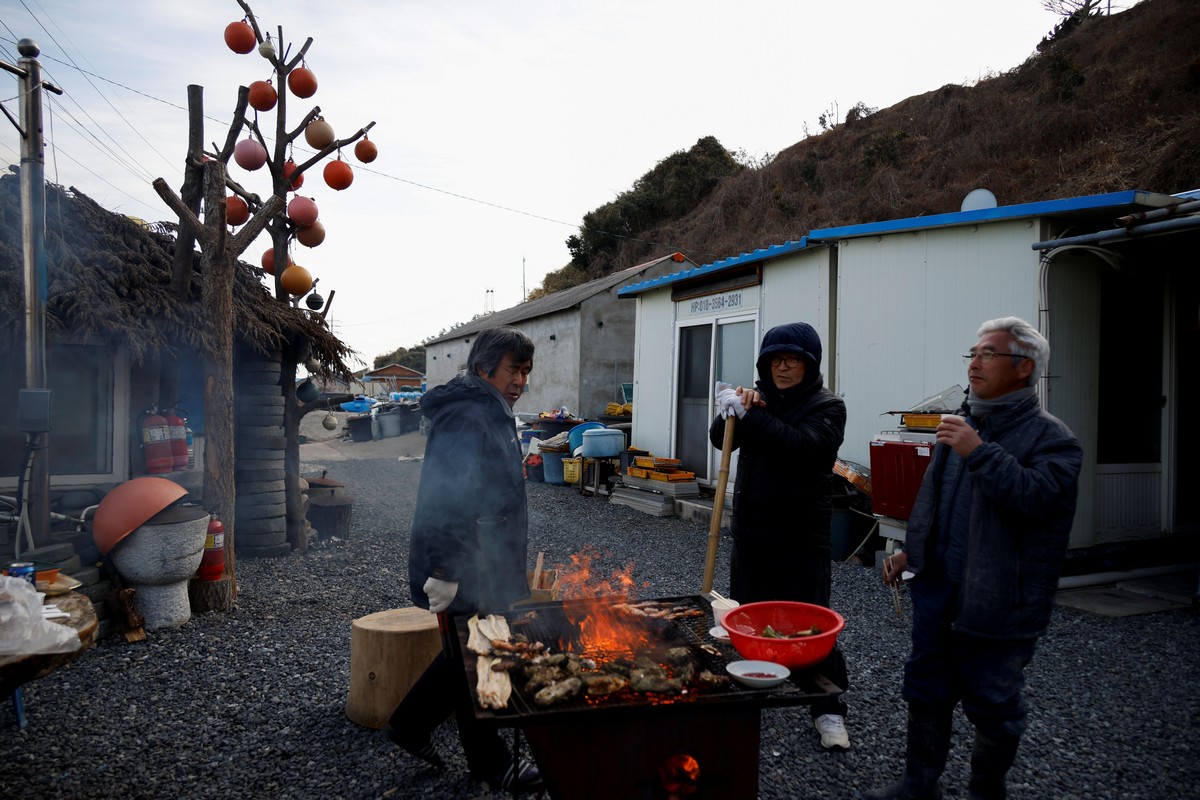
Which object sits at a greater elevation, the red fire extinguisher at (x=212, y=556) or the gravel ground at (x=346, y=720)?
the red fire extinguisher at (x=212, y=556)

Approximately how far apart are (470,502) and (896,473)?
5359 mm

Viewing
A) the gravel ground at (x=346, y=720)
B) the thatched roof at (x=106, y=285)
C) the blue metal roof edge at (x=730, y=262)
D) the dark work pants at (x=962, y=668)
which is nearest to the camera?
the dark work pants at (x=962, y=668)

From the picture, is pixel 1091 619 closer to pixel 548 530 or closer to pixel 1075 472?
pixel 1075 472

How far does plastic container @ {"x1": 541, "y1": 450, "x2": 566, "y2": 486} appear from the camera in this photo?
567 inches

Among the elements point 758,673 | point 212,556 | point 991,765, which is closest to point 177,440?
point 212,556

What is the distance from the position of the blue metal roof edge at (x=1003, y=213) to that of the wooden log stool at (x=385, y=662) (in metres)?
6.00

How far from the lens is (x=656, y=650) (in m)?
2.81

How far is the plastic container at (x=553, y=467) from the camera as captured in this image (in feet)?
47.3

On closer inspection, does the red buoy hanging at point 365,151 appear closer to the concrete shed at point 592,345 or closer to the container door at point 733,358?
the container door at point 733,358

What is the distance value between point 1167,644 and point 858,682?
8.82 feet

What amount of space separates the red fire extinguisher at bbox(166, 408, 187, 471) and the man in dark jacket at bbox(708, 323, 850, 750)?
677 cm

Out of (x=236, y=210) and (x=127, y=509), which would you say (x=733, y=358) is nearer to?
(x=236, y=210)

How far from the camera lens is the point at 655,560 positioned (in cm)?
803

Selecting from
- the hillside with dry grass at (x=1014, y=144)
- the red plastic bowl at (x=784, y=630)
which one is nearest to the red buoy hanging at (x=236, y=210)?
the red plastic bowl at (x=784, y=630)
